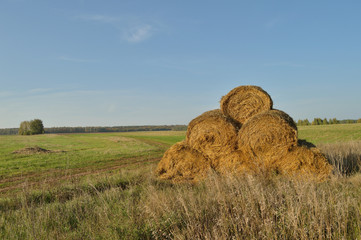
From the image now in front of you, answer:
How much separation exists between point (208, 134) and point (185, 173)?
176 centimetres

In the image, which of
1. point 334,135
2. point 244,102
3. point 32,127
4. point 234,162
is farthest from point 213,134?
point 32,127

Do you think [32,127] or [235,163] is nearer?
[235,163]

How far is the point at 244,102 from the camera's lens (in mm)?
9891

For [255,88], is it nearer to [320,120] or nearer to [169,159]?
[169,159]

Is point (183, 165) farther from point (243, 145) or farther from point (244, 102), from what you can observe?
point (244, 102)

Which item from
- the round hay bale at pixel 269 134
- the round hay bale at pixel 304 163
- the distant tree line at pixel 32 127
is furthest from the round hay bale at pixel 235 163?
the distant tree line at pixel 32 127

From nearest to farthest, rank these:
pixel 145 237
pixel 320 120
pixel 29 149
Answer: pixel 145 237
pixel 29 149
pixel 320 120

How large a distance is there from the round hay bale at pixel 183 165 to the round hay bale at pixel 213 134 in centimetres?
30

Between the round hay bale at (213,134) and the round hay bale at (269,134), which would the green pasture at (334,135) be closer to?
the round hay bale at (269,134)

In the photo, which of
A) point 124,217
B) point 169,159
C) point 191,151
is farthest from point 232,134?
point 124,217

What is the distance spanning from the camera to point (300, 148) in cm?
820

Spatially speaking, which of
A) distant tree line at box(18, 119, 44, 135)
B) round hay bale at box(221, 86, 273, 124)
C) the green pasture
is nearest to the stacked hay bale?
round hay bale at box(221, 86, 273, 124)

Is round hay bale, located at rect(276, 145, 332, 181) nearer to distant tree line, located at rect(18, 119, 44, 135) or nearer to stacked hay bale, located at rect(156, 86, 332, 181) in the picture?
stacked hay bale, located at rect(156, 86, 332, 181)

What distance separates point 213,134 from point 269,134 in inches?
79.3
